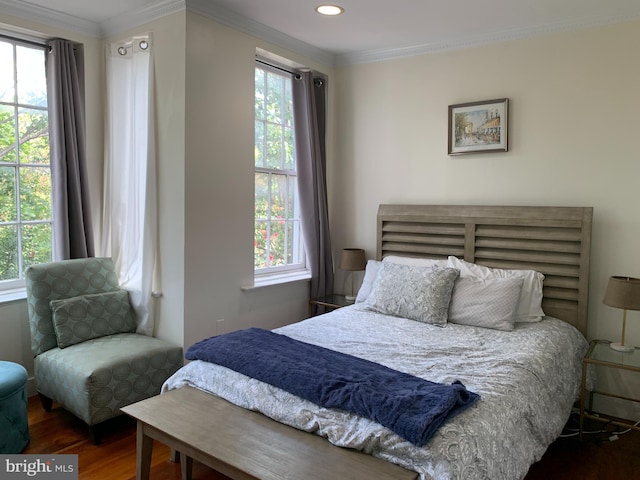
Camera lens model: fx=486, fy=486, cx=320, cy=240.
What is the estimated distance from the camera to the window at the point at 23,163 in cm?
313

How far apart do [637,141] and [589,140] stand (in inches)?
10.2

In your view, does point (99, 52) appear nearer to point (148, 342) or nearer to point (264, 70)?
point (264, 70)

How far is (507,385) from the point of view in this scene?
6.81ft

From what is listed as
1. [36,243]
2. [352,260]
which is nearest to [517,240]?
[352,260]

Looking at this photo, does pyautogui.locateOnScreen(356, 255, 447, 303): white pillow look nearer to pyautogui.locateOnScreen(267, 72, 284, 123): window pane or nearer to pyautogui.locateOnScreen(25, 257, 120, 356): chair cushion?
pyautogui.locateOnScreen(267, 72, 284, 123): window pane

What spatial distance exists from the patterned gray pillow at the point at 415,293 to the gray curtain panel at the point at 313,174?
833 mm

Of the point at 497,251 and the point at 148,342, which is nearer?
the point at 148,342

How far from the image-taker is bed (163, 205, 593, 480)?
68.3 inches

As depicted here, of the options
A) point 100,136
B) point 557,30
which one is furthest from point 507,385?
point 100,136

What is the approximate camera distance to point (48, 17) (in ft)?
10.3

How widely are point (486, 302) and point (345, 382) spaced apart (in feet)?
4.57

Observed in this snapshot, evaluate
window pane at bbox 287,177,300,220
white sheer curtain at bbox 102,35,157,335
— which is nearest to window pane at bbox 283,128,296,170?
window pane at bbox 287,177,300,220

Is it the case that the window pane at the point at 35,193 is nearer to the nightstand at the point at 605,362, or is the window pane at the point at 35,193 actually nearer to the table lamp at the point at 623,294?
the nightstand at the point at 605,362

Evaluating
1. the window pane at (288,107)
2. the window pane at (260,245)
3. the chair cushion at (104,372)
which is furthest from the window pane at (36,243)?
the window pane at (288,107)
